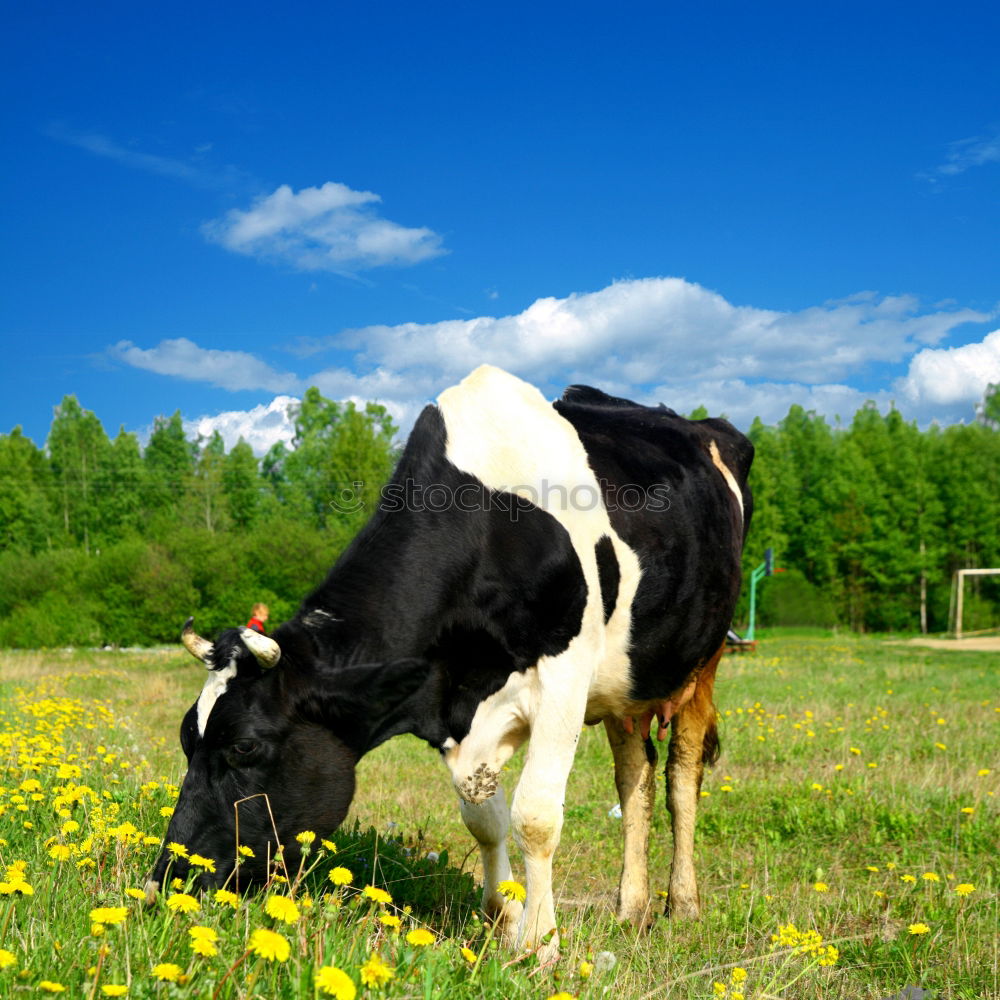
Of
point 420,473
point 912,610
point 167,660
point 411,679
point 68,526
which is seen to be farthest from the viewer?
point 68,526

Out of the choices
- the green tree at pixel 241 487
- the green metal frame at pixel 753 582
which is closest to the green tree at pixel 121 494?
the green tree at pixel 241 487

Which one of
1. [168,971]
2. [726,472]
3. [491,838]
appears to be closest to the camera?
[168,971]

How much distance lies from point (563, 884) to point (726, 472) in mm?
2642

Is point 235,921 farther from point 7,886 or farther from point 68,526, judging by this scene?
point 68,526

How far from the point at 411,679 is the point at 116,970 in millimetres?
1558

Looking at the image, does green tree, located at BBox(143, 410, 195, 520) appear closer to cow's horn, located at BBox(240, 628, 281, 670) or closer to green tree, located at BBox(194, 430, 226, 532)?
green tree, located at BBox(194, 430, 226, 532)

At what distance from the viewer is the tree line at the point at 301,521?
41125mm

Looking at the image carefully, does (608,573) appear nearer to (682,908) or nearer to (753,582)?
(682,908)

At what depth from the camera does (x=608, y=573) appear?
3.92 meters

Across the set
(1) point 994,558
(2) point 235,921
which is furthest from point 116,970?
(1) point 994,558

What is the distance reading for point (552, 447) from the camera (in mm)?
4051

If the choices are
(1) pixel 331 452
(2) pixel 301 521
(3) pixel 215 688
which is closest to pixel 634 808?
(3) pixel 215 688

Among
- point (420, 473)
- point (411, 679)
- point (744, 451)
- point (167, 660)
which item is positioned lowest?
point (167, 660)

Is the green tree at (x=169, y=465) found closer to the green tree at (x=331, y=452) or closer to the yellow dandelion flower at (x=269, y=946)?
the green tree at (x=331, y=452)
